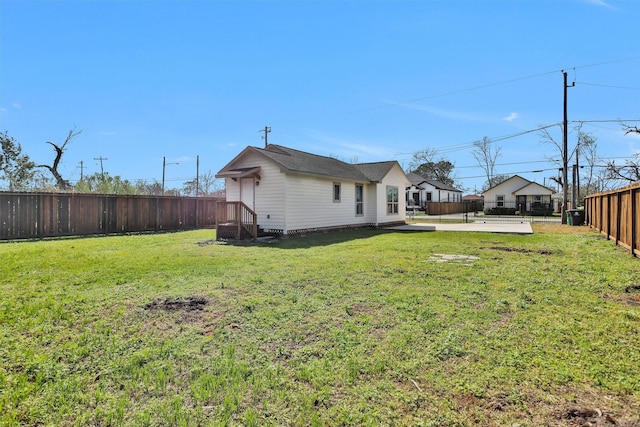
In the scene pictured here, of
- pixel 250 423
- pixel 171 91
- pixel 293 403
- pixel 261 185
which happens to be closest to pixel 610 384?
pixel 293 403

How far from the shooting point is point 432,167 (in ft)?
185

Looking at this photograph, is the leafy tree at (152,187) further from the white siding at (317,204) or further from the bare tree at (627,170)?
the bare tree at (627,170)

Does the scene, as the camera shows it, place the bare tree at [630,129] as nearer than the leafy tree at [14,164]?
No

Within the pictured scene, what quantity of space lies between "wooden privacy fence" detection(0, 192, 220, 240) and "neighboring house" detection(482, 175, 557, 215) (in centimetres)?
3073

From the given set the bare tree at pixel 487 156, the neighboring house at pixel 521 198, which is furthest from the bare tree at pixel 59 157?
the bare tree at pixel 487 156

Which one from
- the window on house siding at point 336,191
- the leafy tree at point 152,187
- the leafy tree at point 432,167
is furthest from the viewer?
the leafy tree at point 432,167

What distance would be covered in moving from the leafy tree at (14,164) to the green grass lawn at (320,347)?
23.0m

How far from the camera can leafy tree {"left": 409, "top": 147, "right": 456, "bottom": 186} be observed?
184 ft

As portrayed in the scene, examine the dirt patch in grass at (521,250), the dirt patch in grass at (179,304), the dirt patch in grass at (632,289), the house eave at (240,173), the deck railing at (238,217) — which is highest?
the house eave at (240,173)

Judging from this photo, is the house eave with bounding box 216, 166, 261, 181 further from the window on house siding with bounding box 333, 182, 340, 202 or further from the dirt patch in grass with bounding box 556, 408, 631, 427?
the dirt patch in grass with bounding box 556, 408, 631, 427

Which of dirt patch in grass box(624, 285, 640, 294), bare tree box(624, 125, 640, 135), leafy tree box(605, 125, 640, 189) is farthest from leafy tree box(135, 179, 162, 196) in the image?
leafy tree box(605, 125, 640, 189)

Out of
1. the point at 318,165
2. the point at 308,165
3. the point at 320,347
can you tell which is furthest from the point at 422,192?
the point at 320,347

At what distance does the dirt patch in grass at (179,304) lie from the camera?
3.93 metres

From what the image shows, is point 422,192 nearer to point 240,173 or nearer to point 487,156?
point 487,156
